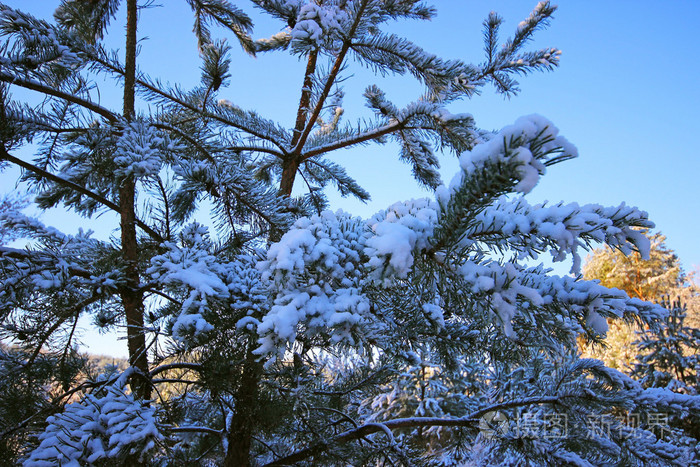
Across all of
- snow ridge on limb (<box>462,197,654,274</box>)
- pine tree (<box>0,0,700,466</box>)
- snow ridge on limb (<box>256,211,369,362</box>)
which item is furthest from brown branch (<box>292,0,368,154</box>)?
snow ridge on limb (<box>462,197,654,274</box>)

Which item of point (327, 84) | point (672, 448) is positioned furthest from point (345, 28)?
point (672, 448)

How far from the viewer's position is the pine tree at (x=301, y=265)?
2.85 ft

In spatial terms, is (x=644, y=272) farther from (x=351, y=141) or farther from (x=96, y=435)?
(x=96, y=435)

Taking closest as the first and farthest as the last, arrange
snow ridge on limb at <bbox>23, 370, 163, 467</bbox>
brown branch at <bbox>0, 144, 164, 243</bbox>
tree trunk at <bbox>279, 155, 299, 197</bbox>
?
snow ridge on limb at <bbox>23, 370, 163, 467</bbox>, brown branch at <bbox>0, 144, 164, 243</bbox>, tree trunk at <bbox>279, 155, 299, 197</bbox>

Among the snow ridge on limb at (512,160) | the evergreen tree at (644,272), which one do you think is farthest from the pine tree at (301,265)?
the evergreen tree at (644,272)

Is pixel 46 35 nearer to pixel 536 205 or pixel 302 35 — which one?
pixel 302 35

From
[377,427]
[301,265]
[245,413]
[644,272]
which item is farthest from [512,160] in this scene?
[644,272]

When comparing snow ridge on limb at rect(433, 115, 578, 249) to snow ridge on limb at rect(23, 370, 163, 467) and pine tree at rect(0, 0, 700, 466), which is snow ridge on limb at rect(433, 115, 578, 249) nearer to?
pine tree at rect(0, 0, 700, 466)

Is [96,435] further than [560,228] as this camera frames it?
Yes

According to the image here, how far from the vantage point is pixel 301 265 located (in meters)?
0.92

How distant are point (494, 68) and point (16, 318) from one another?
2.90 meters

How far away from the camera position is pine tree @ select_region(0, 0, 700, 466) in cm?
87

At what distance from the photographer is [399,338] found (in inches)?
68.3

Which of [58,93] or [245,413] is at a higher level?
[58,93]
